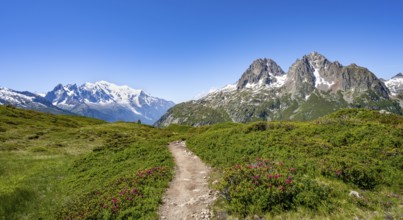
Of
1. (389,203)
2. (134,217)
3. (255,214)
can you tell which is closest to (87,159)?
(134,217)

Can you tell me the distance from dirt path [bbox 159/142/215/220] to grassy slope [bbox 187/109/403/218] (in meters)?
1.64

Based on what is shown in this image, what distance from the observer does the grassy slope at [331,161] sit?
12.9 metres

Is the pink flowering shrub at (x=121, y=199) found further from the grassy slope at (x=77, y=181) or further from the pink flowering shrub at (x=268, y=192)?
the pink flowering shrub at (x=268, y=192)

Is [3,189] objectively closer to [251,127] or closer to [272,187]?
[272,187]

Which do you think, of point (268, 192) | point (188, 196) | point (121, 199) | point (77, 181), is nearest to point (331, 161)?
point (268, 192)

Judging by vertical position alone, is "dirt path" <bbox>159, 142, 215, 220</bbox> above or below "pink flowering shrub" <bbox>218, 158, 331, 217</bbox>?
below

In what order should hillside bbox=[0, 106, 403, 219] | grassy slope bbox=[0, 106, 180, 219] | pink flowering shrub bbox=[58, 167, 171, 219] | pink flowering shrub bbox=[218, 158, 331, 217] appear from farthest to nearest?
1. grassy slope bbox=[0, 106, 180, 219]
2. pink flowering shrub bbox=[58, 167, 171, 219]
3. hillside bbox=[0, 106, 403, 219]
4. pink flowering shrub bbox=[218, 158, 331, 217]

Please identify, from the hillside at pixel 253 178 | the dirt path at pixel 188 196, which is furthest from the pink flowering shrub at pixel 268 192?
the dirt path at pixel 188 196

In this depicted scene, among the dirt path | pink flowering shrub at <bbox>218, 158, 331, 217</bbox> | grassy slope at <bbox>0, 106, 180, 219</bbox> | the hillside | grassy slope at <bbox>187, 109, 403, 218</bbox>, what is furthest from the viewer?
grassy slope at <bbox>0, 106, 180, 219</bbox>

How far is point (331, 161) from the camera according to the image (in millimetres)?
18688

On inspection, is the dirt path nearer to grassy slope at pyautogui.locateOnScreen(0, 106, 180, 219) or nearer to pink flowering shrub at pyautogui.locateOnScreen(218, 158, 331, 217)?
grassy slope at pyautogui.locateOnScreen(0, 106, 180, 219)

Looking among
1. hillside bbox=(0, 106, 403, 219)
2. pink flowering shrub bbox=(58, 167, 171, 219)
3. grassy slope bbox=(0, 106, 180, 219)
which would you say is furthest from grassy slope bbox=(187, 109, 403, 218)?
grassy slope bbox=(0, 106, 180, 219)

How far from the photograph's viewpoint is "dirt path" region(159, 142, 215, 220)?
49.4 feet

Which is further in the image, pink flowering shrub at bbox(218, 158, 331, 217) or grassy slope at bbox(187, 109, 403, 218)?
pink flowering shrub at bbox(218, 158, 331, 217)
